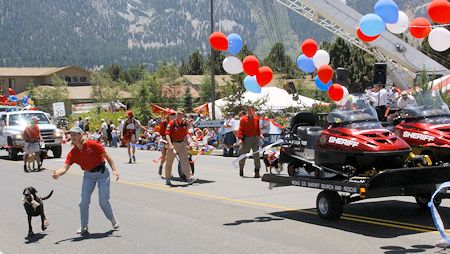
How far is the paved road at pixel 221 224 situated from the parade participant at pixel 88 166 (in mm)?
505

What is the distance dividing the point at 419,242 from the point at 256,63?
471 inches

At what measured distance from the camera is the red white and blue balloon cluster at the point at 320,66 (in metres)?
18.8

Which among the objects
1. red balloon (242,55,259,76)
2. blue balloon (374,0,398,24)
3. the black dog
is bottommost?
the black dog

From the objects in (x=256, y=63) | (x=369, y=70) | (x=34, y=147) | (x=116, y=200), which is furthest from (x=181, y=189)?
(x=369, y=70)

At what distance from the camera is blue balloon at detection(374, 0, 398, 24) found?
1706 cm

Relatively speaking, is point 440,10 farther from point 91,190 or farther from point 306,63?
point 91,190

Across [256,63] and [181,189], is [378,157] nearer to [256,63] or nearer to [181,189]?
[181,189]

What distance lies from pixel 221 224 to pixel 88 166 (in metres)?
2.29

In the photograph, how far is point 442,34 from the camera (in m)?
16.7

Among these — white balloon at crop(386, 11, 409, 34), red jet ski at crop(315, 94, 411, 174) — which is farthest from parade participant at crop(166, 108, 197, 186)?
white balloon at crop(386, 11, 409, 34)

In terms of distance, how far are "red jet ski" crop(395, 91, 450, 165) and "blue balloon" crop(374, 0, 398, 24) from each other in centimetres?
650

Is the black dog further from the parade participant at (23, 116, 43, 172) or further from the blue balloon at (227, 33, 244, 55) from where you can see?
the parade participant at (23, 116, 43, 172)

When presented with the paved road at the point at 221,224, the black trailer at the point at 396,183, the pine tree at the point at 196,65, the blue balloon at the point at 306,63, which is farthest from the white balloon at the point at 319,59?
the pine tree at the point at 196,65

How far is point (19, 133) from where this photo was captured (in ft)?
86.4
